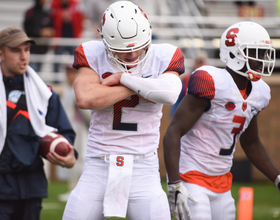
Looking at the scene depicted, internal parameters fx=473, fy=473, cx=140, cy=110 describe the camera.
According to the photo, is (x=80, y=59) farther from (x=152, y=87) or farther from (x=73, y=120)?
(x=73, y=120)

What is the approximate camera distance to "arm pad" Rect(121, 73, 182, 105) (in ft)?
9.34

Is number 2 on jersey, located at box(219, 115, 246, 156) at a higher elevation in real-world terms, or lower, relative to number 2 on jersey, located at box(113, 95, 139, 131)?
lower

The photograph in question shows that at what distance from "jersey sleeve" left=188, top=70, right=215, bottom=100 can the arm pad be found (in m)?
0.42

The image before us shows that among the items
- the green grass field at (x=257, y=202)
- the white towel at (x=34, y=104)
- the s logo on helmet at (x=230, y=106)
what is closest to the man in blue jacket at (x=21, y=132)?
the white towel at (x=34, y=104)

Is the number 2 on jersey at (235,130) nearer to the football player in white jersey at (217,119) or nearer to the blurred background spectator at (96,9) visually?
the football player in white jersey at (217,119)

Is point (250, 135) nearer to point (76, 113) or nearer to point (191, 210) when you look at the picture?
point (191, 210)

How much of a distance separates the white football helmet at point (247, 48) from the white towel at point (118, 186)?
1123 millimetres

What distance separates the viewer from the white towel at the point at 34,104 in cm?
353

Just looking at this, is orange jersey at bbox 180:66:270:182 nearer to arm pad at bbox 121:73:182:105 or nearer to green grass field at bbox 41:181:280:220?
arm pad at bbox 121:73:182:105

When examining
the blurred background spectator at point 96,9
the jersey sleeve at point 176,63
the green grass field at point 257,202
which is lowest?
the green grass field at point 257,202

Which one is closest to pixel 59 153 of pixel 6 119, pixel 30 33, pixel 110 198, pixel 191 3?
pixel 6 119

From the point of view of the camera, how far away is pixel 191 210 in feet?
10.8

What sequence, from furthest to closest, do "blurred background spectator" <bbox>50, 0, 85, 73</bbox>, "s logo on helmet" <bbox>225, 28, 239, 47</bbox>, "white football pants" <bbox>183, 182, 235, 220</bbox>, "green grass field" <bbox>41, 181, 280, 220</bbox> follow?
1. "blurred background spectator" <bbox>50, 0, 85, 73</bbox>
2. "green grass field" <bbox>41, 181, 280, 220</bbox>
3. "s logo on helmet" <bbox>225, 28, 239, 47</bbox>
4. "white football pants" <bbox>183, 182, 235, 220</bbox>

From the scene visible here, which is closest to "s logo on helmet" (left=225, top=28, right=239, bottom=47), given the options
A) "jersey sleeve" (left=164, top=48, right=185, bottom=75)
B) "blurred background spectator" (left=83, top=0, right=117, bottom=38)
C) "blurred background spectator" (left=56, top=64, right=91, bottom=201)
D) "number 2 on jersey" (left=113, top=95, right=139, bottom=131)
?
"jersey sleeve" (left=164, top=48, right=185, bottom=75)
